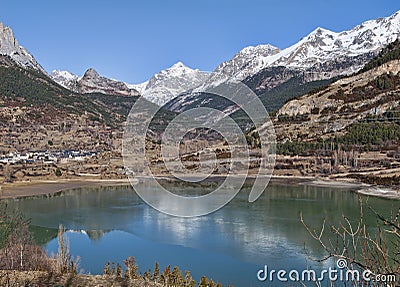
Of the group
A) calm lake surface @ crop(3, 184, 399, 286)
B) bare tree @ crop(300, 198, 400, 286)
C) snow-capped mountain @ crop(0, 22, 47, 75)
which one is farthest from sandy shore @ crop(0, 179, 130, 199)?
snow-capped mountain @ crop(0, 22, 47, 75)

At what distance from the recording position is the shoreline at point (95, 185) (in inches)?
1661

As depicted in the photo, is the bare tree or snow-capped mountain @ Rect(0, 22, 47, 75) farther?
snow-capped mountain @ Rect(0, 22, 47, 75)

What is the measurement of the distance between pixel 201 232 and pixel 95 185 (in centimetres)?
3230

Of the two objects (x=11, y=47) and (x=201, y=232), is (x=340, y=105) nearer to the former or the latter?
(x=201, y=232)

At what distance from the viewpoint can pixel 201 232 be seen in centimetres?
2398

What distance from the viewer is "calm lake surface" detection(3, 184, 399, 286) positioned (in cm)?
1769

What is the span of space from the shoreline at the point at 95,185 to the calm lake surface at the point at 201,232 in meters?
3.50

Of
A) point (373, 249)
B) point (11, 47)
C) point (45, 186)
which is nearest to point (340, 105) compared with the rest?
point (45, 186)

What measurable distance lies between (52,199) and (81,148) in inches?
1651

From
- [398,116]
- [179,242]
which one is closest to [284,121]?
[398,116]

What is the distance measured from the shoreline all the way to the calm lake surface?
3500 millimetres

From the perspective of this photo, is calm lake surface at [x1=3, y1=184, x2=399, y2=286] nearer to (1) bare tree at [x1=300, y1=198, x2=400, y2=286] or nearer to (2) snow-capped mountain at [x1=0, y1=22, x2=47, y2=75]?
(1) bare tree at [x1=300, y1=198, x2=400, y2=286]

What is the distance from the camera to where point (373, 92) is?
75.4 metres

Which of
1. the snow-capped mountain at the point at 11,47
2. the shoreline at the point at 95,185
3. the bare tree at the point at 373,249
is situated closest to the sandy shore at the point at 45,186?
the shoreline at the point at 95,185
